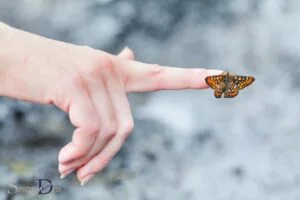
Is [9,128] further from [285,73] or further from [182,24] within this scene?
[285,73]

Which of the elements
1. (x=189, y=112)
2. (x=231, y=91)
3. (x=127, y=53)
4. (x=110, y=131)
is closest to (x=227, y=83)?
(x=231, y=91)

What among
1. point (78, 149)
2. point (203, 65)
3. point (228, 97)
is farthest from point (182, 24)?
point (78, 149)

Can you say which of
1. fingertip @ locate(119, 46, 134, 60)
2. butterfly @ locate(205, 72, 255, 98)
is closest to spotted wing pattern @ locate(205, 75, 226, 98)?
butterfly @ locate(205, 72, 255, 98)

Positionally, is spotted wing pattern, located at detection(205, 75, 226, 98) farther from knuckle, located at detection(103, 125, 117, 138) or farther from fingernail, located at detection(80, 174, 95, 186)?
fingernail, located at detection(80, 174, 95, 186)

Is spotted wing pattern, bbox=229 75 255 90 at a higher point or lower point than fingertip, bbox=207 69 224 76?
lower

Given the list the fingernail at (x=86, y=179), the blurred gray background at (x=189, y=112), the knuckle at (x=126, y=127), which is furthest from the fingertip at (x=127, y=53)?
the fingernail at (x=86, y=179)

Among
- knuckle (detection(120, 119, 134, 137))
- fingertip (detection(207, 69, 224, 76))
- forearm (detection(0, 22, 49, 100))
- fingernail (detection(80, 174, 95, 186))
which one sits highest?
fingertip (detection(207, 69, 224, 76))
